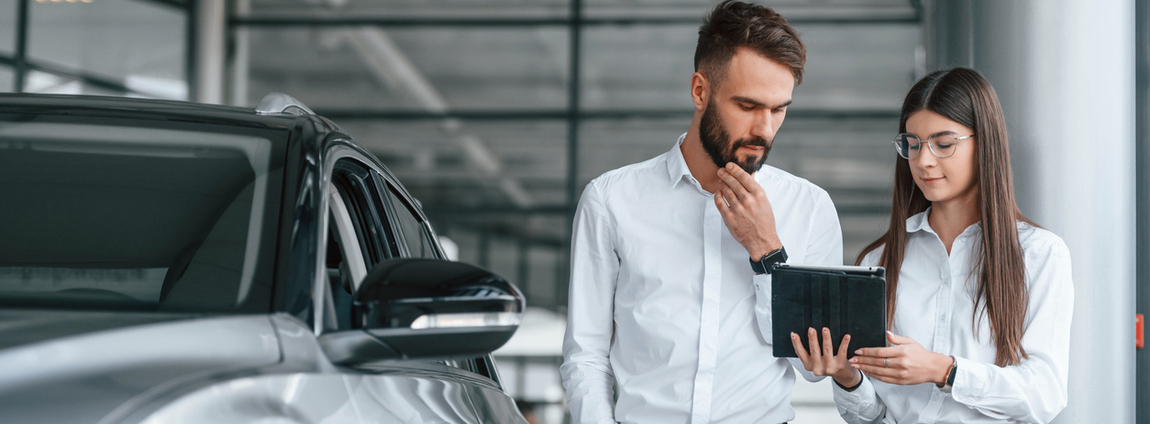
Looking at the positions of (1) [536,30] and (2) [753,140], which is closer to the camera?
(2) [753,140]

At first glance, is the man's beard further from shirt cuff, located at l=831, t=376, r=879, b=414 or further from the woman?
shirt cuff, located at l=831, t=376, r=879, b=414

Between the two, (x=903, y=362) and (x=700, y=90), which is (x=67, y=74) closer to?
(x=700, y=90)

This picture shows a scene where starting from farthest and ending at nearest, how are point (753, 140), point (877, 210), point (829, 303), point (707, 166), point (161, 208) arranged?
point (877, 210) < point (707, 166) < point (753, 140) < point (829, 303) < point (161, 208)

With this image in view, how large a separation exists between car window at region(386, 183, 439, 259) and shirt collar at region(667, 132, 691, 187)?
637 millimetres

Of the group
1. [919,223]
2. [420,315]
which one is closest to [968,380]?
[919,223]

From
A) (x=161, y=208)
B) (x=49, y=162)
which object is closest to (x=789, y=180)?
(x=161, y=208)

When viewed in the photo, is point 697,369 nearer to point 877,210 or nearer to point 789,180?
point 789,180

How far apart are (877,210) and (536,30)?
10.8 feet

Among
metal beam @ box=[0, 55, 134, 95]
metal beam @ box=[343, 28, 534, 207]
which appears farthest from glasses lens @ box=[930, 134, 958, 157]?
metal beam @ box=[0, 55, 134, 95]

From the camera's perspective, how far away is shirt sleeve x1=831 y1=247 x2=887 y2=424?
1.97m

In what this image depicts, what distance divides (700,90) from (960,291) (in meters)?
0.69

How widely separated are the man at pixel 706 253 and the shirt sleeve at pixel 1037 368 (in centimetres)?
40

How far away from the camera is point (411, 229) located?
268 centimetres

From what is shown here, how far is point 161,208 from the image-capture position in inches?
64.9
